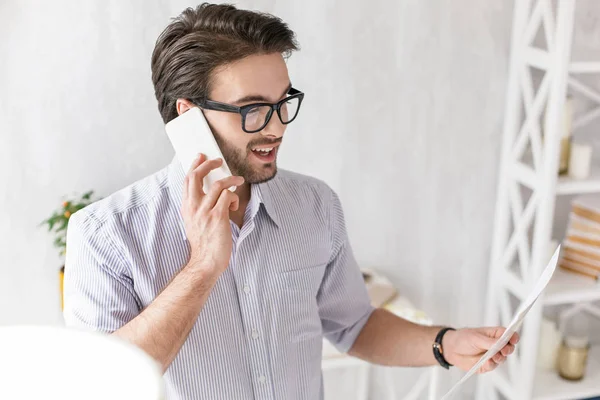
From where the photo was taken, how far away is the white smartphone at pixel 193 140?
1.29 metres

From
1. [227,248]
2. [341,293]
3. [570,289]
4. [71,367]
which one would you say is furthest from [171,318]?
[570,289]

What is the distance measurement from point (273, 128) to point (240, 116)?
0.06 m

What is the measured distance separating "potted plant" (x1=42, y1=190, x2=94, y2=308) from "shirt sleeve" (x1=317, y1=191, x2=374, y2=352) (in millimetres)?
819

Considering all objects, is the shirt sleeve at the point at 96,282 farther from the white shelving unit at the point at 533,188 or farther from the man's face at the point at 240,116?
the white shelving unit at the point at 533,188

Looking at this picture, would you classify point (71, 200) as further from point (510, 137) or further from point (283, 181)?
point (510, 137)

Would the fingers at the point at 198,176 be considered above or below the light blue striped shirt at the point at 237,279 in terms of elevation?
above

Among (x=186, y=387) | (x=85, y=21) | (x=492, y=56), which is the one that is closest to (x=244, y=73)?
(x=186, y=387)

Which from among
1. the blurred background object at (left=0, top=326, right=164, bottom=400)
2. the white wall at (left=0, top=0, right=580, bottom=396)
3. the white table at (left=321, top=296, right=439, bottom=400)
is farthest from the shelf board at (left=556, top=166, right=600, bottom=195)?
the blurred background object at (left=0, top=326, right=164, bottom=400)

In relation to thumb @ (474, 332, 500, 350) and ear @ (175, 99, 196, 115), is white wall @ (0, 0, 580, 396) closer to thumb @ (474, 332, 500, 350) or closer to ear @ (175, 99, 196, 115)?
ear @ (175, 99, 196, 115)

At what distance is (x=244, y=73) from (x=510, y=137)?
137 cm

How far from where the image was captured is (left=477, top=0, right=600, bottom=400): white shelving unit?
2.15 metres

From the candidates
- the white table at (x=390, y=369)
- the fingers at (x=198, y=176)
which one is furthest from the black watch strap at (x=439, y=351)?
the white table at (x=390, y=369)

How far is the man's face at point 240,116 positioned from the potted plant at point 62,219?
819 millimetres

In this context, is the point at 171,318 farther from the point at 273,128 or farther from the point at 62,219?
the point at 62,219
